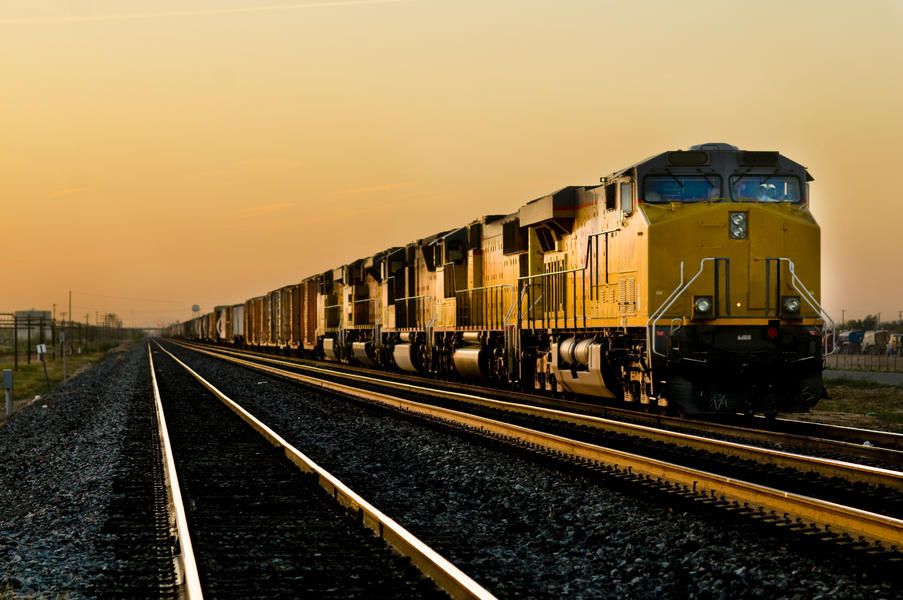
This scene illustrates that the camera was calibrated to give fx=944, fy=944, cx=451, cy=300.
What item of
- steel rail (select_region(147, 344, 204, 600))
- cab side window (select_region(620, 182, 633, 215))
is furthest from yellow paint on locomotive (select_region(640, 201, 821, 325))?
steel rail (select_region(147, 344, 204, 600))

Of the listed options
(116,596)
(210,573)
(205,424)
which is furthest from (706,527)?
(205,424)

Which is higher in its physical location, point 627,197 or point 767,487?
point 627,197

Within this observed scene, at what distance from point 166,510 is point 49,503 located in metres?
1.84


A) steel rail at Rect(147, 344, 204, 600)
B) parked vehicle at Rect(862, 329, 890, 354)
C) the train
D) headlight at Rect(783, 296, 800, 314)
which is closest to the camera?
steel rail at Rect(147, 344, 204, 600)

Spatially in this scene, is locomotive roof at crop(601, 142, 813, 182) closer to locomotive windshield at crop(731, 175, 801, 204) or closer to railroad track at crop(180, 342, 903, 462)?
locomotive windshield at crop(731, 175, 801, 204)

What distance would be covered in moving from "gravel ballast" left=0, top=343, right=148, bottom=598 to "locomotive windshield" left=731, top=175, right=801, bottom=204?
9.21m

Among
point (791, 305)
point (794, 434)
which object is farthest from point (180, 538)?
point (791, 305)

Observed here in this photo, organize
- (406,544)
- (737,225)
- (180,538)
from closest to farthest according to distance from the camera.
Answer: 1. (406,544)
2. (180,538)
3. (737,225)

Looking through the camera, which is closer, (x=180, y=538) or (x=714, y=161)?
(x=180, y=538)

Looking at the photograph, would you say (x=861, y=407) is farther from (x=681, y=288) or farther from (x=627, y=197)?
(x=627, y=197)

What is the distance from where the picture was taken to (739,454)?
33.4 ft

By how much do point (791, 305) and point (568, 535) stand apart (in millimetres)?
7606

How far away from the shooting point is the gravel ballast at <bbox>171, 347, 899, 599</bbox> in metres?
5.54

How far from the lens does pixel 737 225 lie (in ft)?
44.0
